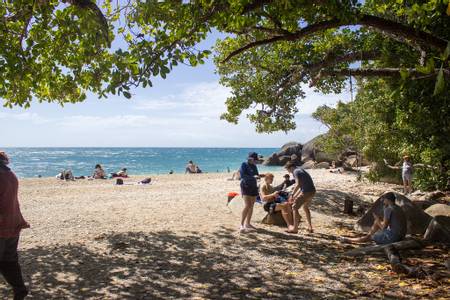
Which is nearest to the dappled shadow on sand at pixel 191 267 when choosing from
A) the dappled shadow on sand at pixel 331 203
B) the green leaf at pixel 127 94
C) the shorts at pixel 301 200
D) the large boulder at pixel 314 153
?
the shorts at pixel 301 200

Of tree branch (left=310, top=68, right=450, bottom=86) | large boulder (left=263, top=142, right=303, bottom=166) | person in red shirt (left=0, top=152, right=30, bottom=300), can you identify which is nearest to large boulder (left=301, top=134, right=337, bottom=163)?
large boulder (left=263, top=142, right=303, bottom=166)

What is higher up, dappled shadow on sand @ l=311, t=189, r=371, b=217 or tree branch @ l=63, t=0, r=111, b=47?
tree branch @ l=63, t=0, r=111, b=47

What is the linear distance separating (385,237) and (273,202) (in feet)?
12.7

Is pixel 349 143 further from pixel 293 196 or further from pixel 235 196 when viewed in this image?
pixel 293 196

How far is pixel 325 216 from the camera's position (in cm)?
1311

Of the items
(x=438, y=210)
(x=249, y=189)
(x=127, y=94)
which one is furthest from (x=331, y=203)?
(x=127, y=94)

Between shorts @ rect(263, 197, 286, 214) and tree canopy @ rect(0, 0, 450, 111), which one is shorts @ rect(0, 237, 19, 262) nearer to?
tree canopy @ rect(0, 0, 450, 111)

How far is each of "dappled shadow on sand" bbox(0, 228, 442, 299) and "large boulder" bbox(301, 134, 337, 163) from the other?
144 feet

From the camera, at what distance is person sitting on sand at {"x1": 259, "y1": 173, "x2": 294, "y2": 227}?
10883 millimetres

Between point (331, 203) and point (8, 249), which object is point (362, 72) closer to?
point (331, 203)

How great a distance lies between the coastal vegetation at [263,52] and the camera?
22.6 feet

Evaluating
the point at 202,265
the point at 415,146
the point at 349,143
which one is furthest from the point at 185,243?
the point at 349,143

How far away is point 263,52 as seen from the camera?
41.6 ft

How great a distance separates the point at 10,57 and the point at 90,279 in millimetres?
4590
